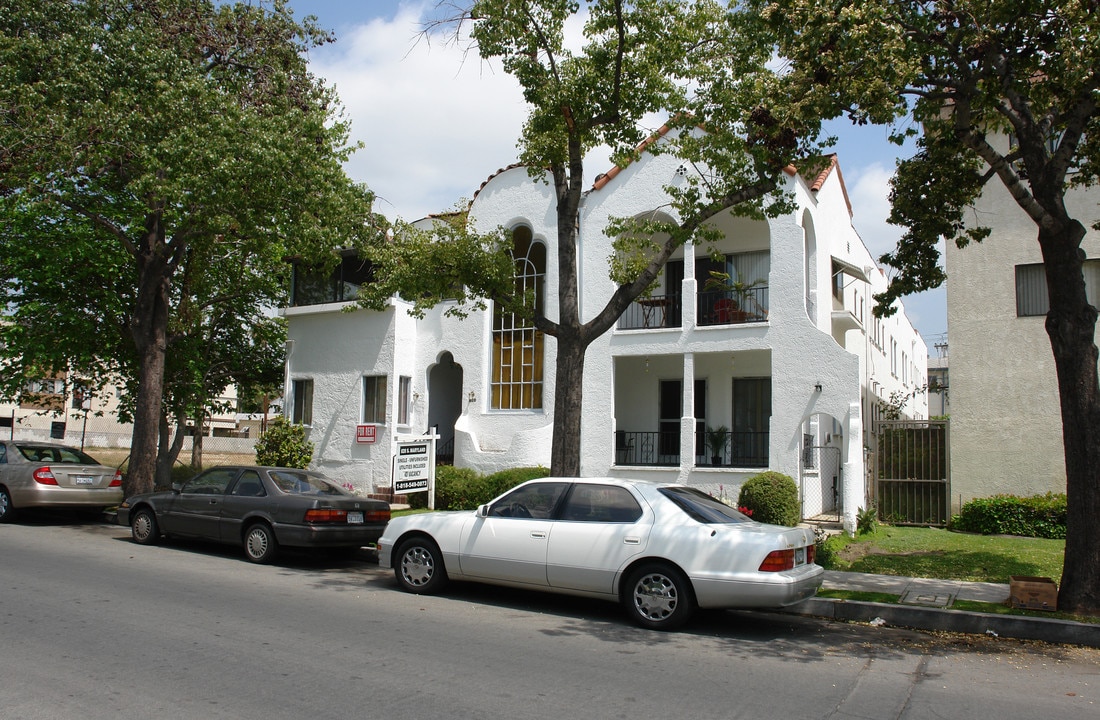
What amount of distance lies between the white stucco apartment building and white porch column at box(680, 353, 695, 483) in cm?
3

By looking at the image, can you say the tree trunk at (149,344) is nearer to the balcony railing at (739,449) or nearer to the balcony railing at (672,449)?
the balcony railing at (672,449)

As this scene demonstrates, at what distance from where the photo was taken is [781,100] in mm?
9453

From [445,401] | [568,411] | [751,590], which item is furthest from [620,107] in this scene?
[445,401]

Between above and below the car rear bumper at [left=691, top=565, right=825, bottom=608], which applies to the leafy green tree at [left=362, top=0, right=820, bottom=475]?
above

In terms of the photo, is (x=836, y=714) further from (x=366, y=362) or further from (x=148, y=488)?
(x=366, y=362)

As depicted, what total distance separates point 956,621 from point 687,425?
902 cm

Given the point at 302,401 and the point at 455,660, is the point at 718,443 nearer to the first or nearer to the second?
the point at 302,401

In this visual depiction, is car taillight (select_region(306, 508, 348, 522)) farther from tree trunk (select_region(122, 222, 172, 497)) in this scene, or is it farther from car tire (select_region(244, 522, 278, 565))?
tree trunk (select_region(122, 222, 172, 497))

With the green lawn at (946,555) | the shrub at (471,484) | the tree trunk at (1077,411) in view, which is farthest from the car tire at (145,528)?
the tree trunk at (1077,411)

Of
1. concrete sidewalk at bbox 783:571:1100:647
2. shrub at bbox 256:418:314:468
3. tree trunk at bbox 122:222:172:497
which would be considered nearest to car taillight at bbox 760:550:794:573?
concrete sidewalk at bbox 783:571:1100:647

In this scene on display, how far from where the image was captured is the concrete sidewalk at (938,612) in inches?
314

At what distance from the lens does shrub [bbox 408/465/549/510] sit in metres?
16.8

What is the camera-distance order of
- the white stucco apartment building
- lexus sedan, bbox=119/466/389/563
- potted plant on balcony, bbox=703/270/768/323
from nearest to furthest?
lexus sedan, bbox=119/466/389/563 < the white stucco apartment building < potted plant on balcony, bbox=703/270/768/323

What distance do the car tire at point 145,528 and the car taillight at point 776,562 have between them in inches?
367
